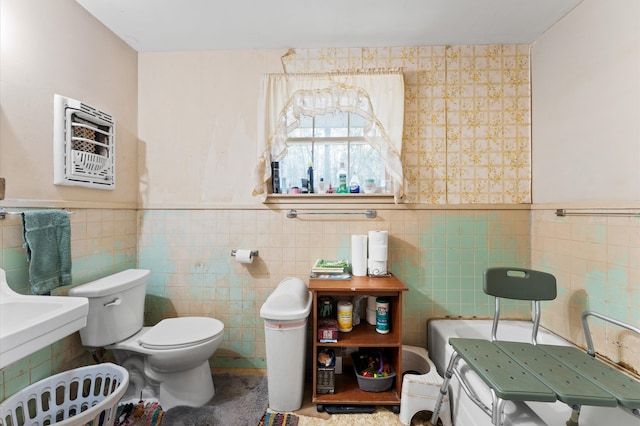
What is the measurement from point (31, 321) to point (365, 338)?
157 cm

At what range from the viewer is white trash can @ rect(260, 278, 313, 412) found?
1.65 m

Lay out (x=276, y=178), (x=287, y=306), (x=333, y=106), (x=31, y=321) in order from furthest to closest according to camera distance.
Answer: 1. (x=276, y=178)
2. (x=333, y=106)
3. (x=287, y=306)
4. (x=31, y=321)

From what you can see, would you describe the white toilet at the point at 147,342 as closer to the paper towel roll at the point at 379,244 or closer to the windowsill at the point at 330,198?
the windowsill at the point at 330,198

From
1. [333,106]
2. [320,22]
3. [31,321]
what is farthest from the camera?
[333,106]

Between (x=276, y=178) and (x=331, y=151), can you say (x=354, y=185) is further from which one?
(x=276, y=178)

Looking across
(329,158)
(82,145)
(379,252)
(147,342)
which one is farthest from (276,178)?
(147,342)

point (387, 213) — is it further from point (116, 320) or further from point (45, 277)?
point (45, 277)

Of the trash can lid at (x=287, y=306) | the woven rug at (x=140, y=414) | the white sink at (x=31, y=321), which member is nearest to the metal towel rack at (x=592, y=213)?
the trash can lid at (x=287, y=306)

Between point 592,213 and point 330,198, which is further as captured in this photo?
point 330,198

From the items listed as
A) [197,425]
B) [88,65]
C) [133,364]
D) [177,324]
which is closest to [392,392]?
[197,425]

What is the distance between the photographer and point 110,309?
1.65 m

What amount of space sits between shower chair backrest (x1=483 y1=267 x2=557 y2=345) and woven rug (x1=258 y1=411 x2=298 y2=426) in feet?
4.06

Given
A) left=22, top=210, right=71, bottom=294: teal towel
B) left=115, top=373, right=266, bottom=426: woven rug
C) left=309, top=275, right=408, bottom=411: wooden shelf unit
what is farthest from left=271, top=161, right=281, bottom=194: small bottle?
left=115, top=373, right=266, bottom=426: woven rug

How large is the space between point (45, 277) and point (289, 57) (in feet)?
6.62
